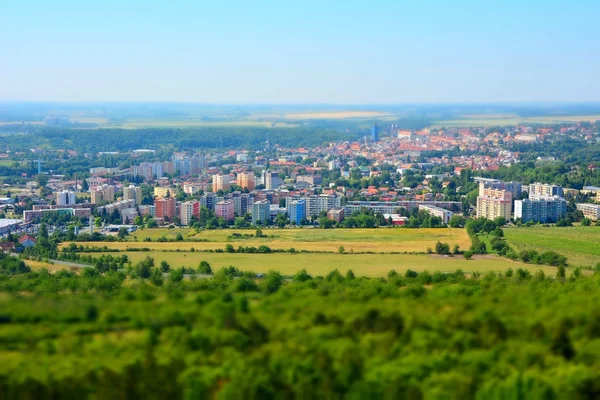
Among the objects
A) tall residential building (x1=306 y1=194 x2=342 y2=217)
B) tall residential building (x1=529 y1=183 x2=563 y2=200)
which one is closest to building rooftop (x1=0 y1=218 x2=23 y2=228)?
tall residential building (x1=306 y1=194 x2=342 y2=217)

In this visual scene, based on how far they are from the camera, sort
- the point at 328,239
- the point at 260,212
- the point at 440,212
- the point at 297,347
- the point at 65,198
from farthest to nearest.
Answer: the point at 65,198
the point at 440,212
the point at 260,212
the point at 328,239
the point at 297,347

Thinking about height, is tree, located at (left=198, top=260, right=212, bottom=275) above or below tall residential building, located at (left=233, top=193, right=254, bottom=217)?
above

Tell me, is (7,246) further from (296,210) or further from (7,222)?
(296,210)

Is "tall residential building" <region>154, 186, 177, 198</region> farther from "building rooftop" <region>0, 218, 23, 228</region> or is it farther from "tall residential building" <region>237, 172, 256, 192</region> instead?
"building rooftop" <region>0, 218, 23, 228</region>

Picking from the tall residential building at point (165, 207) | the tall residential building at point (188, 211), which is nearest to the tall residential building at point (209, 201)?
the tall residential building at point (188, 211)

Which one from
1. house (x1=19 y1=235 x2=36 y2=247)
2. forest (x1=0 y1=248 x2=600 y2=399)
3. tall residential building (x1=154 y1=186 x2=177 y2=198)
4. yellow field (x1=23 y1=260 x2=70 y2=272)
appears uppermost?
forest (x1=0 y1=248 x2=600 y2=399)

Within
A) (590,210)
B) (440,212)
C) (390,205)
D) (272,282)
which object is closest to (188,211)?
(390,205)

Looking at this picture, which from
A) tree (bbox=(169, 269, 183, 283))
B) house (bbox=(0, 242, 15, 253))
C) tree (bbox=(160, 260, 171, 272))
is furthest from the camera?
house (bbox=(0, 242, 15, 253))
